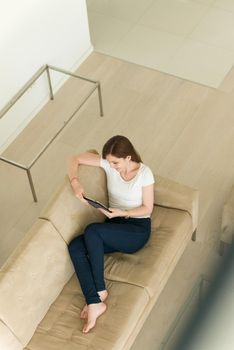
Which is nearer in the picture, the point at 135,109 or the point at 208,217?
the point at 208,217

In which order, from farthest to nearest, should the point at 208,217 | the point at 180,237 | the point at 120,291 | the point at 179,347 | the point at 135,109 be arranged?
the point at 135,109, the point at 208,217, the point at 180,237, the point at 120,291, the point at 179,347

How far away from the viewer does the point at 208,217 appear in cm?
338

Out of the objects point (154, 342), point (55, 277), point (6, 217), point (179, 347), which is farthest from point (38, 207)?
point (179, 347)

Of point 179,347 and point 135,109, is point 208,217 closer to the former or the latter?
point 135,109

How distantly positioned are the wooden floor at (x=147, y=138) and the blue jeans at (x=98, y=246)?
56 cm

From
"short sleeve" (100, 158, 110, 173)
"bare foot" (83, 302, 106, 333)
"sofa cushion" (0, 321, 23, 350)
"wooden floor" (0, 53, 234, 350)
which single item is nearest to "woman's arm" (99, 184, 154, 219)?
"short sleeve" (100, 158, 110, 173)

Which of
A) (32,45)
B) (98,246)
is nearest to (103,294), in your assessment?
(98,246)

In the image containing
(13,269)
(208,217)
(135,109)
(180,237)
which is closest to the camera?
(13,269)

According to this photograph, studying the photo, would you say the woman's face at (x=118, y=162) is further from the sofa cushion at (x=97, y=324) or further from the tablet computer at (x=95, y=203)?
the sofa cushion at (x=97, y=324)

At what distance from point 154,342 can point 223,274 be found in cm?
268

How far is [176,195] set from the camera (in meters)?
2.80

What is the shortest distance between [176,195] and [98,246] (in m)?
0.57

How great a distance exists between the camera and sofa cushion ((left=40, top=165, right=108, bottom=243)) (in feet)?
8.40

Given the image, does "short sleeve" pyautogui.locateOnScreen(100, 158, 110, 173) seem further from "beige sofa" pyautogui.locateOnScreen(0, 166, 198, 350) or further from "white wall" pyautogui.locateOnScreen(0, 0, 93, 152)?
"white wall" pyautogui.locateOnScreen(0, 0, 93, 152)
